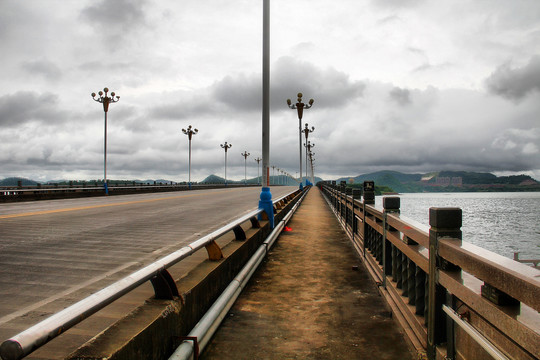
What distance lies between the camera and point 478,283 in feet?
8.84

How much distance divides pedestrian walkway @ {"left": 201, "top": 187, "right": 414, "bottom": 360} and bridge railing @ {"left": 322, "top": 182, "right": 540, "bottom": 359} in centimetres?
36

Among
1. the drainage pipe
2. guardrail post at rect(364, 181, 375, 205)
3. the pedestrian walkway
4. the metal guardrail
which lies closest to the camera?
the metal guardrail

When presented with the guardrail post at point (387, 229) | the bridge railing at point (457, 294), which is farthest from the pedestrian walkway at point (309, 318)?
the guardrail post at point (387, 229)

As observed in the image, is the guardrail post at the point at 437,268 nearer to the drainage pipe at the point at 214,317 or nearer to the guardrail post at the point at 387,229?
the guardrail post at the point at 387,229

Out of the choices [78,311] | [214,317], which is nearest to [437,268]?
[214,317]

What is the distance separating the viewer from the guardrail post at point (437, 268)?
3.04m

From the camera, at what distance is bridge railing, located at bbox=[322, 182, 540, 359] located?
2.05 m

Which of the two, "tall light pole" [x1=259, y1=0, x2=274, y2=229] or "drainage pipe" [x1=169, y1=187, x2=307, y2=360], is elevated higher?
"tall light pole" [x1=259, y1=0, x2=274, y2=229]

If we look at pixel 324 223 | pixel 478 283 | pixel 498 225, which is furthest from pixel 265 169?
pixel 498 225

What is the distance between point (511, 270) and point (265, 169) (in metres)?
10.3

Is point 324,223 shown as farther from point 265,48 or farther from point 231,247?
point 231,247

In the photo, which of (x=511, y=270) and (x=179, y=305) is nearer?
(x=511, y=270)

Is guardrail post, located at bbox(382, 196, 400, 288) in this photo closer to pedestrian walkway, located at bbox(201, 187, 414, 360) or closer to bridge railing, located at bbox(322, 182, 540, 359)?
bridge railing, located at bbox(322, 182, 540, 359)

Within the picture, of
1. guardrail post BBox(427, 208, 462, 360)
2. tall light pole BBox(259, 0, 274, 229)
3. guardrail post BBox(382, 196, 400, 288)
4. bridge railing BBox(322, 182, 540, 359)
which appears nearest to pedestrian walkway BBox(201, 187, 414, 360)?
bridge railing BBox(322, 182, 540, 359)
